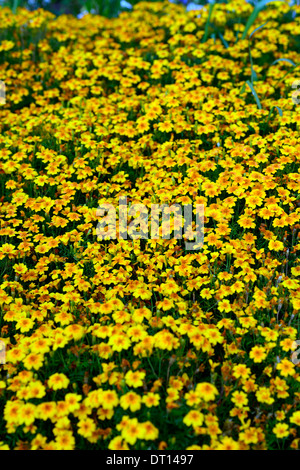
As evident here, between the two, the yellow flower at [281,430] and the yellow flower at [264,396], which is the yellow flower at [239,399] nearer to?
the yellow flower at [264,396]

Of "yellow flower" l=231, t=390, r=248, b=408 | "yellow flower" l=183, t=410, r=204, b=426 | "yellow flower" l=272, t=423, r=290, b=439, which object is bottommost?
"yellow flower" l=272, t=423, r=290, b=439

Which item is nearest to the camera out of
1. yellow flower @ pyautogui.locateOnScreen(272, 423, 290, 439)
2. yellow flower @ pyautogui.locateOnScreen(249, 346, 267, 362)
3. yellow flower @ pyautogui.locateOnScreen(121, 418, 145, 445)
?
yellow flower @ pyautogui.locateOnScreen(121, 418, 145, 445)

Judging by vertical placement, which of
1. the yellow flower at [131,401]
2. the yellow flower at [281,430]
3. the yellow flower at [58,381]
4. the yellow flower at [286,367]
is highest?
the yellow flower at [286,367]

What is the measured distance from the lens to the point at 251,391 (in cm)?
282

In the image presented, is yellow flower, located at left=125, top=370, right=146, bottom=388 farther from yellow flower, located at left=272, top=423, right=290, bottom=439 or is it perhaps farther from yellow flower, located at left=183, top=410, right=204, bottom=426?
yellow flower, located at left=272, top=423, right=290, bottom=439

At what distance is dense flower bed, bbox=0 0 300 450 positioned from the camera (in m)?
2.69

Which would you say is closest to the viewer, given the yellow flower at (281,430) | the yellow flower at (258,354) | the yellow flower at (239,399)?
the yellow flower at (281,430)

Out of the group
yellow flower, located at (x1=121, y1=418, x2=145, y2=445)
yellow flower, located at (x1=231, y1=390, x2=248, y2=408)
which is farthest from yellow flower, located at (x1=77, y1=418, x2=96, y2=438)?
yellow flower, located at (x1=231, y1=390, x2=248, y2=408)

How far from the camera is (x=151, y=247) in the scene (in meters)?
3.80

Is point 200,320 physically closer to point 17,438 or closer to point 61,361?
point 61,361

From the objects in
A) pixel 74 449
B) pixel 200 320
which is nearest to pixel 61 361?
pixel 74 449

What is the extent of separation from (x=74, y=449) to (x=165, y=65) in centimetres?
453

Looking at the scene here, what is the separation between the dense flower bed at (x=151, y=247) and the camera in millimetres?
2686

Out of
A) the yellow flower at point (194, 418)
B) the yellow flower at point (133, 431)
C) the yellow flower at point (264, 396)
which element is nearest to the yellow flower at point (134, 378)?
the yellow flower at point (133, 431)
